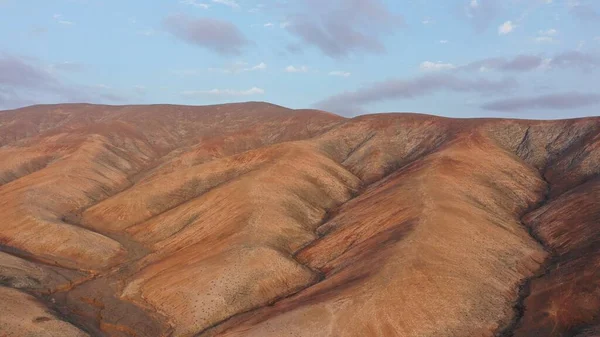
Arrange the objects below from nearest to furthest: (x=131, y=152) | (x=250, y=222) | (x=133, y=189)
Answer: (x=250, y=222)
(x=133, y=189)
(x=131, y=152)

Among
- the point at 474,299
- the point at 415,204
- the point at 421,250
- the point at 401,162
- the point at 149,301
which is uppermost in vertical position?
the point at 401,162

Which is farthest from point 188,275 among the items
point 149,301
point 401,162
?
point 401,162

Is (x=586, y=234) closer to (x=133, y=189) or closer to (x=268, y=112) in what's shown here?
(x=133, y=189)

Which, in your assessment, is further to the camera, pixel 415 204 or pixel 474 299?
pixel 415 204

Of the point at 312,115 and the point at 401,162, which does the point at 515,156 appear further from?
the point at 312,115

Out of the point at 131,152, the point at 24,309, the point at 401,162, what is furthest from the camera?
the point at 131,152

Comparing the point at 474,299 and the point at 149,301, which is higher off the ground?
the point at 474,299

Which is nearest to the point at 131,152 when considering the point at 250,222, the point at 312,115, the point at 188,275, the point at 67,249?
the point at 312,115
